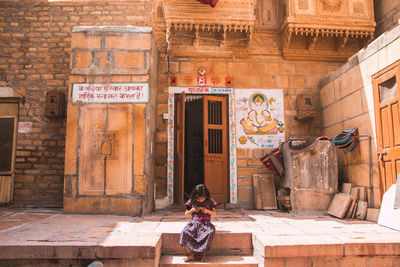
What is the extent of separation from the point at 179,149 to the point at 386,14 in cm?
575

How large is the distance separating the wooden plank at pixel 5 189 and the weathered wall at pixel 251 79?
3.40 meters

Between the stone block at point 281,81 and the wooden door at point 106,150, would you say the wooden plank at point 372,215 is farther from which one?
the wooden door at point 106,150

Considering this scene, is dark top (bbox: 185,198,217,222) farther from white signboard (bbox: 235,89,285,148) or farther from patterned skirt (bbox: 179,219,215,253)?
white signboard (bbox: 235,89,285,148)

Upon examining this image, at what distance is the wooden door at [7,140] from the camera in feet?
22.3

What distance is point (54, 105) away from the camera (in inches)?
261

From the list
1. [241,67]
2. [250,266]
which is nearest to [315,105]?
[241,67]

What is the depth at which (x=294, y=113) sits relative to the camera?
7141mm

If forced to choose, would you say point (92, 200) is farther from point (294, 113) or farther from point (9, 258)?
point (294, 113)

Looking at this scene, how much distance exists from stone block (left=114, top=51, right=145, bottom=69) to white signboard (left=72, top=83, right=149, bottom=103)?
1.22 ft

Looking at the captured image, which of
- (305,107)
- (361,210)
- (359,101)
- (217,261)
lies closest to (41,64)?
(217,261)


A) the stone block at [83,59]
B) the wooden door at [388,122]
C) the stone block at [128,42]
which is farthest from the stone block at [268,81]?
the stone block at [83,59]

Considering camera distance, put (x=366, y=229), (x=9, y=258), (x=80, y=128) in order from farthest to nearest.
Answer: (x=80, y=128) < (x=366, y=229) < (x=9, y=258)

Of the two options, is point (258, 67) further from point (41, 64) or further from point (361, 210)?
point (41, 64)

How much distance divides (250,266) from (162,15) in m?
5.88
